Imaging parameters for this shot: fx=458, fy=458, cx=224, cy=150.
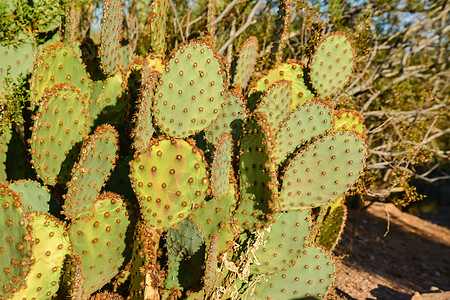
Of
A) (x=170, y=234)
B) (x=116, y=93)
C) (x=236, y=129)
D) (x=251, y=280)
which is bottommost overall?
(x=251, y=280)

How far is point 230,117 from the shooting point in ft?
9.00

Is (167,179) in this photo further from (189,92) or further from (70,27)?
(70,27)

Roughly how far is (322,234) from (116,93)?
1849 millimetres

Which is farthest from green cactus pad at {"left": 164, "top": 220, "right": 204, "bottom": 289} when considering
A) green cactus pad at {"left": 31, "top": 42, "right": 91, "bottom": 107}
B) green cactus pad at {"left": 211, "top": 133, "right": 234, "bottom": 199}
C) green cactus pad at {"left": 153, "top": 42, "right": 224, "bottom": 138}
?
green cactus pad at {"left": 31, "top": 42, "right": 91, "bottom": 107}

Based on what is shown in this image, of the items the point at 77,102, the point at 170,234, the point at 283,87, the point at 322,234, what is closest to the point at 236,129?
the point at 283,87

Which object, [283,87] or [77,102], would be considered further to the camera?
[283,87]

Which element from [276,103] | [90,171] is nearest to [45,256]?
[90,171]

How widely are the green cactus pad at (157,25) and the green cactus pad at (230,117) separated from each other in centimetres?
77

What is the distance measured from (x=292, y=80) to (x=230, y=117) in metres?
0.80

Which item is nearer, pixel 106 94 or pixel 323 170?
pixel 323 170

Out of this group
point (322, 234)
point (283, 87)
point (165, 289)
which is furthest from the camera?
point (322, 234)

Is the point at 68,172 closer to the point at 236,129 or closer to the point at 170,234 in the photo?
the point at 170,234

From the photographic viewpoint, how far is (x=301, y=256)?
117 inches

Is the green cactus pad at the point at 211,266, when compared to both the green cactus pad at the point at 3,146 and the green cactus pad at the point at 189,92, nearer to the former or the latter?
the green cactus pad at the point at 189,92
